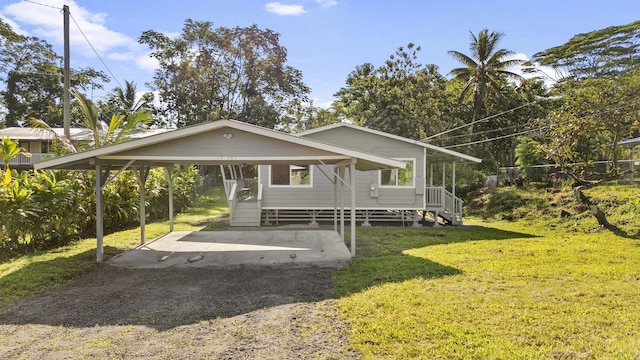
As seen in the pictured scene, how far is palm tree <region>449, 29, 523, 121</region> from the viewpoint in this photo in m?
26.2

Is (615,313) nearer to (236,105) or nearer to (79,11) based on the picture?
(79,11)

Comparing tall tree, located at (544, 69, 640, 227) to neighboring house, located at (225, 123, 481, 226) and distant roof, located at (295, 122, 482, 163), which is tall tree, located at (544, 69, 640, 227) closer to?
distant roof, located at (295, 122, 482, 163)

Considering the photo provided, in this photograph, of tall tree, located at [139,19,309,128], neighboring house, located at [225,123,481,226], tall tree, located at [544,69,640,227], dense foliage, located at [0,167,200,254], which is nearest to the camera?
dense foliage, located at [0,167,200,254]

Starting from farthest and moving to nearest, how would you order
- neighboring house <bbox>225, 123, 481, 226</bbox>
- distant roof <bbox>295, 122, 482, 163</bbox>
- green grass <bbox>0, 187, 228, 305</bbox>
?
neighboring house <bbox>225, 123, 481, 226</bbox> → distant roof <bbox>295, 122, 482, 163</bbox> → green grass <bbox>0, 187, 228, 305</bbox>

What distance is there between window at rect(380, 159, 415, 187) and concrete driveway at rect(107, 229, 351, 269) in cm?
380

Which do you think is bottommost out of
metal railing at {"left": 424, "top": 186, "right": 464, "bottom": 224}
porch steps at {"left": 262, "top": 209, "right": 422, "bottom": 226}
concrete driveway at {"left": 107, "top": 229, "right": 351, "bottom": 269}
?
concrete driveway at {"left": 107, "top": 229, "right": 351, "bottom": 269}

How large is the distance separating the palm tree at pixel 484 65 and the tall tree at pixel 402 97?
303cm

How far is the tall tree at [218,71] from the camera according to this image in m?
31.5

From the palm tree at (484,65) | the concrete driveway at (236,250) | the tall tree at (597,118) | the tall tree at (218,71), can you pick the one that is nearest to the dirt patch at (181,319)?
the concrete driveway at (236,250)

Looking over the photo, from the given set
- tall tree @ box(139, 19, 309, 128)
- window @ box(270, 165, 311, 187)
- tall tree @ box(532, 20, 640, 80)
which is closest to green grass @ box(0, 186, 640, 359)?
window @ box(270, 165, 311, 187)

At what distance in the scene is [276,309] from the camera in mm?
5246

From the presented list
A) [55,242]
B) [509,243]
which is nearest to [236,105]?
[55,242]

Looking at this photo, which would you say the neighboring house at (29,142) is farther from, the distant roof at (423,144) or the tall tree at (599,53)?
the tall tree at (599,53)

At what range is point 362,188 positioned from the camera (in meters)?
14.5
